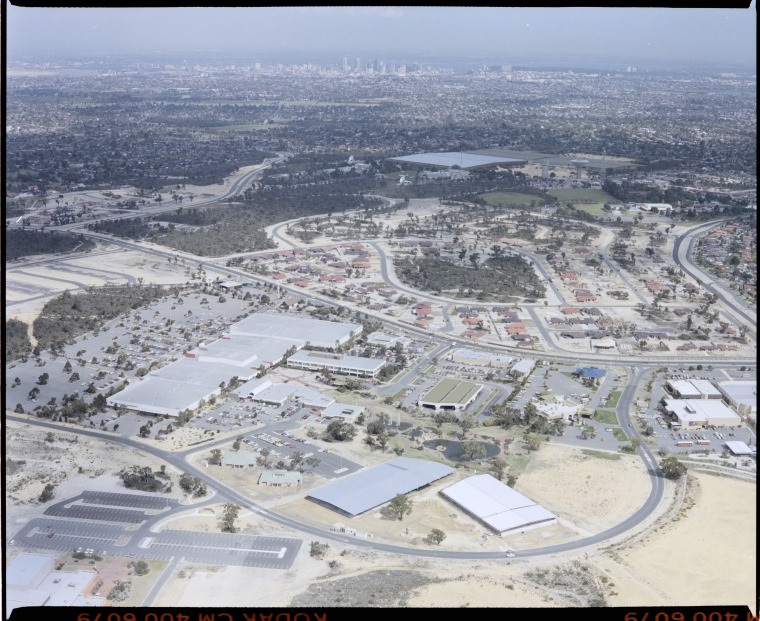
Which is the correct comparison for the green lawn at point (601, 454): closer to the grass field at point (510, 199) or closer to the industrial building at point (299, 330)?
the industrial building at point (299, 330)

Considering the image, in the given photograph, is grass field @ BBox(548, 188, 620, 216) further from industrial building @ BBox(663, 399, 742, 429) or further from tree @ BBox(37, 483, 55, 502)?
tree @ BBox(37, 483, 55, 502)

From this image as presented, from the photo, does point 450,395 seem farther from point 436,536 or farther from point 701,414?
point 436,536

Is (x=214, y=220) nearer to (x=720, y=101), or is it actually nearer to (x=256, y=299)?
(x=256, y=299)

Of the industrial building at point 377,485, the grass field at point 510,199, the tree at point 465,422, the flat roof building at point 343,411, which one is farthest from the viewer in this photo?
the grass field at point 510,199

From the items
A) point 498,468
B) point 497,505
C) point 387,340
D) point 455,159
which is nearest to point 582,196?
point 455,159

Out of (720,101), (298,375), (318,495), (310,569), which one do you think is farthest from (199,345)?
(720,101)

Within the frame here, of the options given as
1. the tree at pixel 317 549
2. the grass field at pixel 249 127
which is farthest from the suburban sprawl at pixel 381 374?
the grass field at pixel 249 127

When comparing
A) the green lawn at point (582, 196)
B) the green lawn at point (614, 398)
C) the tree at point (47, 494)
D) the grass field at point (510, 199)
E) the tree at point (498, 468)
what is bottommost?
the green lawn at point (614, 398)
